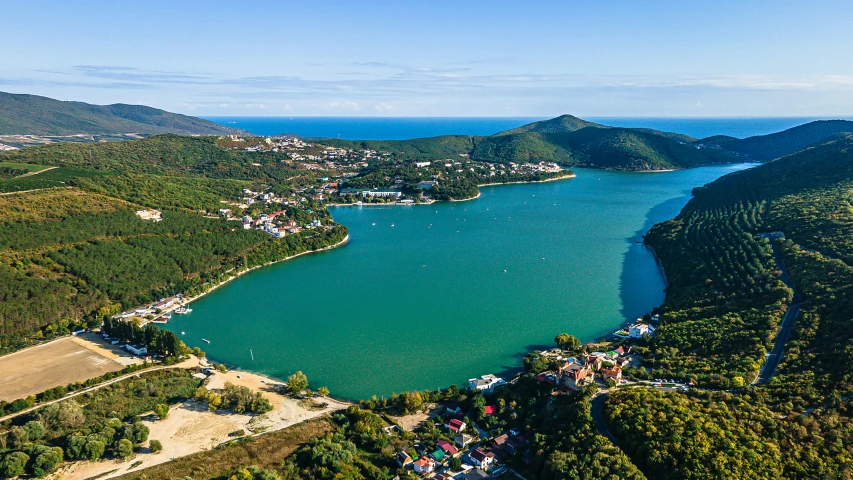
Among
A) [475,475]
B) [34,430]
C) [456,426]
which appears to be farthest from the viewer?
[456,426]

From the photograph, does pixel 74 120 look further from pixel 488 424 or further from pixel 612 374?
pixel 612 374

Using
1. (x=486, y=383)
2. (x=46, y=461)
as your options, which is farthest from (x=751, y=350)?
(x=46, y=461)

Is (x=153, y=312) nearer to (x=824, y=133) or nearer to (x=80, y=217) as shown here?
(x=80, y=217)

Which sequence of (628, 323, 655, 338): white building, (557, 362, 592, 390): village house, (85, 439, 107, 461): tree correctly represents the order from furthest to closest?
(628, 323, 655, 338): white building, (557, 362, 592, 390): village house, (85, 439, 107, 461): tree

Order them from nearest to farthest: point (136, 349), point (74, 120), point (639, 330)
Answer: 1. point (136, 349)
2. point (639, 330)
3. point (74, 120)

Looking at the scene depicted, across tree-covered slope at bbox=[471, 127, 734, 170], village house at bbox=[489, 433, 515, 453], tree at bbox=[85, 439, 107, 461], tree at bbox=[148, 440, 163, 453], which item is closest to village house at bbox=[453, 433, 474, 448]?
village house at bbox=[489, 433, 515, 453]

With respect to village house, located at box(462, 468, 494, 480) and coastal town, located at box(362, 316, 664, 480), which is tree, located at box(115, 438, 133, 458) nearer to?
coastal town, located at box(362, 316, 664, 480)
